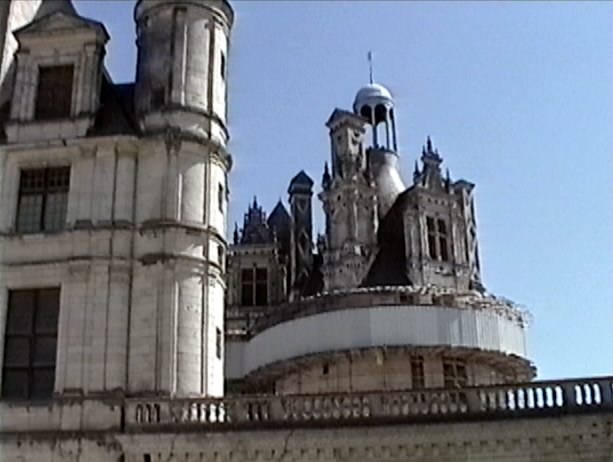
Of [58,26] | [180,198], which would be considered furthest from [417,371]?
[58,26]

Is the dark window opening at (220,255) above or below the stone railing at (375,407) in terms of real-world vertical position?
above

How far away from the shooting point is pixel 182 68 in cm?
2303

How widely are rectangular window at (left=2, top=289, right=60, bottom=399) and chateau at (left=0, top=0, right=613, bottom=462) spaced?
0.04m

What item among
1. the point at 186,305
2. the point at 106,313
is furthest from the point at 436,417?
the point at 106,313

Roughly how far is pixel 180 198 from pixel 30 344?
4.78 m

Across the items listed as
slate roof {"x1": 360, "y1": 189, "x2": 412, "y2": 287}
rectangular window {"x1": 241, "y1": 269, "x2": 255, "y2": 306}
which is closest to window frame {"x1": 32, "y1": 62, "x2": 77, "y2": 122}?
slate roof {"x1": 360, "y1": 189, "x2": 412, "y2": 287}

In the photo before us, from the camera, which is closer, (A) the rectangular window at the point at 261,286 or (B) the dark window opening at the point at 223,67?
(B) the dark window opening at the point at 223,67

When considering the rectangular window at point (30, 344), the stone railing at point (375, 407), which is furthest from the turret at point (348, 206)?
the stone railing at point (375, 407)

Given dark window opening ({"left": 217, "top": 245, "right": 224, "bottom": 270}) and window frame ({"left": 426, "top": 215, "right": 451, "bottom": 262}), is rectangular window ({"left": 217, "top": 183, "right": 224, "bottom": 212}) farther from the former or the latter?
window frame ({"left": 426, "top": 215, "right": 451, "bottom": 262})

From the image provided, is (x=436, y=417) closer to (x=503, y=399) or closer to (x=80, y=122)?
(x=503, y=399)

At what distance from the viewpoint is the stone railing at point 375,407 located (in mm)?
17922

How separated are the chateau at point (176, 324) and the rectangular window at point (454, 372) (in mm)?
43

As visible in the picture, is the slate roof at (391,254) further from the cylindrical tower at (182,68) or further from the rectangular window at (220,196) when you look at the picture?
the cylindrical tower at (182,68)

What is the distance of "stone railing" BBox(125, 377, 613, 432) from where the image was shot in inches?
706
